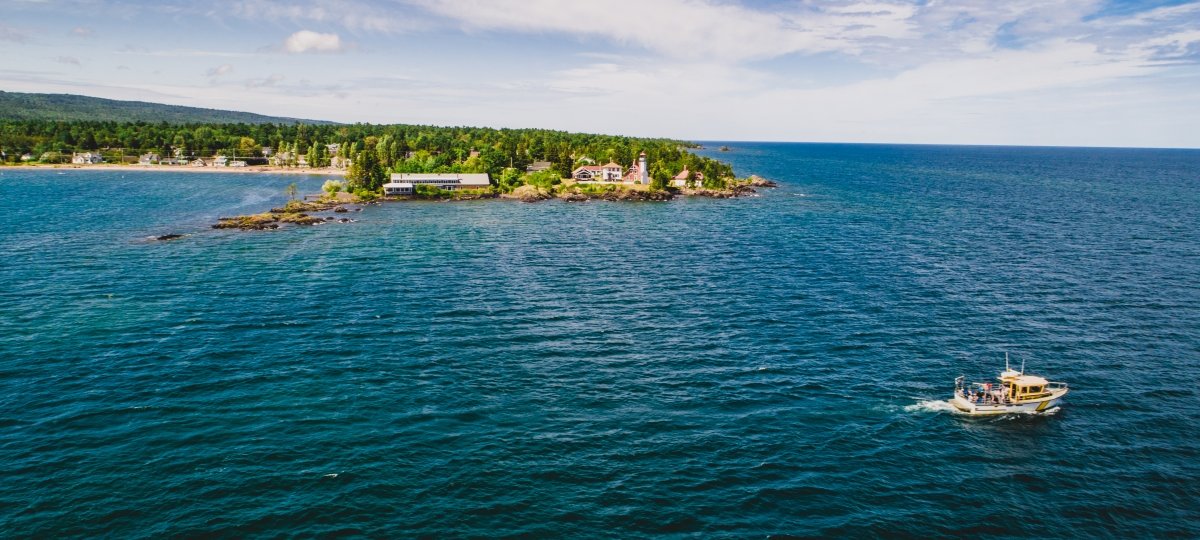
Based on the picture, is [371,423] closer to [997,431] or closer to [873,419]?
[873,419]

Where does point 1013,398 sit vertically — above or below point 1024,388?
below

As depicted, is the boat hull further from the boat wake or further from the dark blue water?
the dark blue water

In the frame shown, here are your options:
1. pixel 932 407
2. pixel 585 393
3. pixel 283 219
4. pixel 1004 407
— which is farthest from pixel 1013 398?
pixel 283 219

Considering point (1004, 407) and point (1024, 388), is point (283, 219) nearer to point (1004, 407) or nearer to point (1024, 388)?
point (1004, 407)

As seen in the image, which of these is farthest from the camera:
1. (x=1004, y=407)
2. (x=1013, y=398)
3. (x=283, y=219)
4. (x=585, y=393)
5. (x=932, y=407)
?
(x=283, y=219)

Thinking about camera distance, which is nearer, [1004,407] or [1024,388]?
[1004,407]

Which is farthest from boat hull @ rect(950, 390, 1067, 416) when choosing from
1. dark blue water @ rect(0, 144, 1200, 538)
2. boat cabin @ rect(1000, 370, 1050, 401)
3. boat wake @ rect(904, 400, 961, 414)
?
dark blue water @ rect(0, 144, 1200, 538)

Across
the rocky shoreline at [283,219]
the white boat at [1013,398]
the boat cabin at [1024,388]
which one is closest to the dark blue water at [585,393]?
the white boat at [1013,398]
